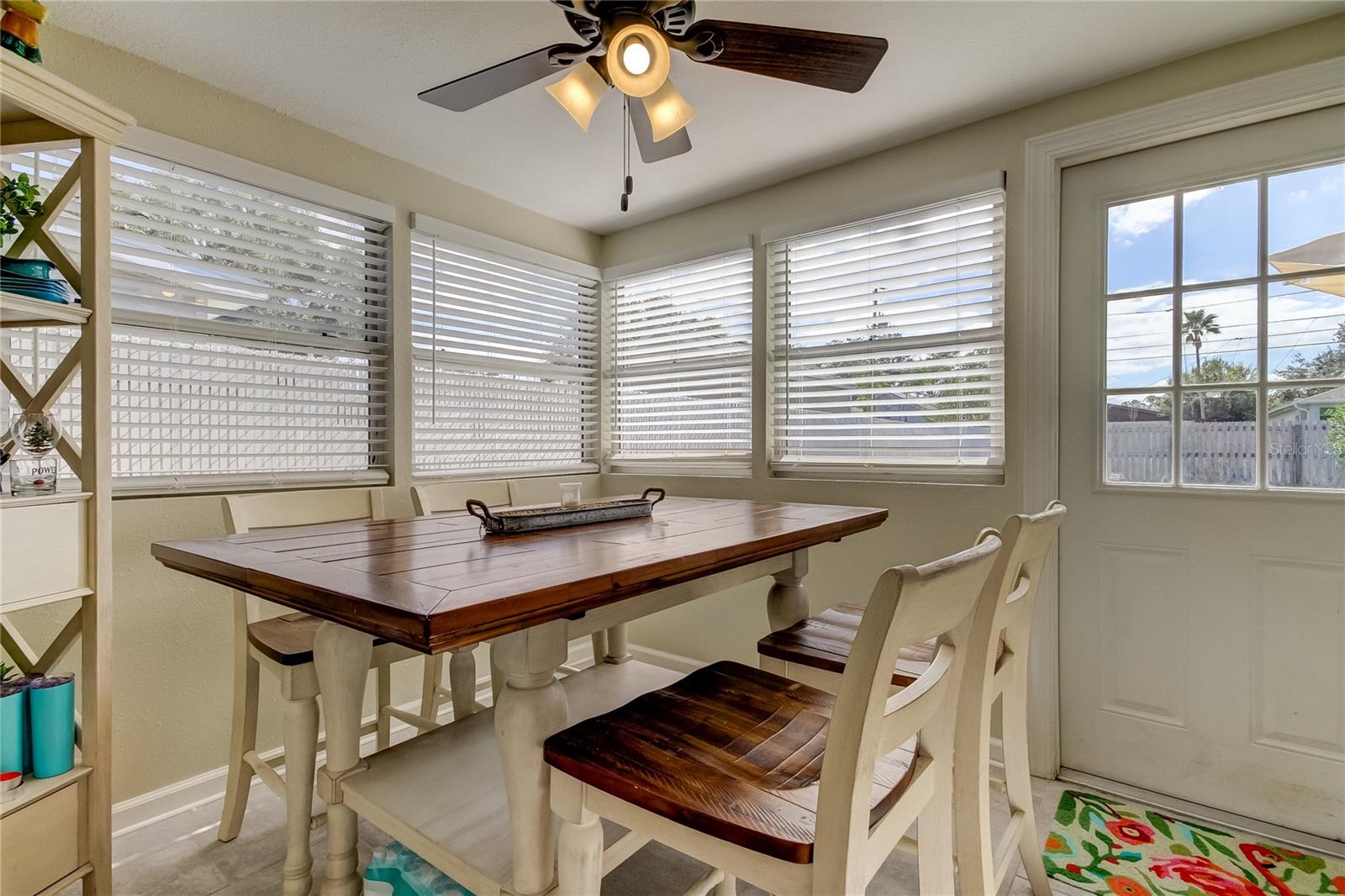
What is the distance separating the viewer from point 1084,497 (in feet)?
7.25

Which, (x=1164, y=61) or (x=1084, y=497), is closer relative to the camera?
(x=1164, y=61)

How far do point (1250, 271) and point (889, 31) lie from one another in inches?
53.7

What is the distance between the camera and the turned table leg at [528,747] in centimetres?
104

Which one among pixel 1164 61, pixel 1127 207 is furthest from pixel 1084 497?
pixel 1164 61

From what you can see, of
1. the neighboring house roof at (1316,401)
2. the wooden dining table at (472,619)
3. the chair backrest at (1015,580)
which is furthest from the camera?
the neighboring house roof at (1316,401)

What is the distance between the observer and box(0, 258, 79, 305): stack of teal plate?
1319 millimetres

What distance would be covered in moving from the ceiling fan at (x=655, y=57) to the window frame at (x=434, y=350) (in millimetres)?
1247

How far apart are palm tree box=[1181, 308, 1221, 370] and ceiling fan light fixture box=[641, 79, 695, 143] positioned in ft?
5.81

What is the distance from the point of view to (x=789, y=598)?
1951mm

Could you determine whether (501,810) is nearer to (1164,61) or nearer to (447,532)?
(447,532)

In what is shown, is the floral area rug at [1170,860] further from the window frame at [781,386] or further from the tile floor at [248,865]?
the window frame at [781,386]

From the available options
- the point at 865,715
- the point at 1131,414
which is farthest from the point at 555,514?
the point at 1131,414

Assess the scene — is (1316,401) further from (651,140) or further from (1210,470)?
(651,140)

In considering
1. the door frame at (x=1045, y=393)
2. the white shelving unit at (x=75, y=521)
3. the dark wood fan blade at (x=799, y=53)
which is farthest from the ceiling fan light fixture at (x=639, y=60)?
the door frame at (x=1045, y=393)
